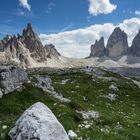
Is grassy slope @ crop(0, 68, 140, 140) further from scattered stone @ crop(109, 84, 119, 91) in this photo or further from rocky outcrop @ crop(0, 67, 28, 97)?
scattered stone @ crop(109, 84, 119, 91)

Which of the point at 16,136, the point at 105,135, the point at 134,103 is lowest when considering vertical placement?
the point at 134,103

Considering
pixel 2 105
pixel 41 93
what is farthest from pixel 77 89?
pixel 2 105

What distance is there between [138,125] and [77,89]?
30.9m

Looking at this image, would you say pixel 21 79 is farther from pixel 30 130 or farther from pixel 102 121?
pixel 30 130

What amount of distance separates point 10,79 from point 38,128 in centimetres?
2776

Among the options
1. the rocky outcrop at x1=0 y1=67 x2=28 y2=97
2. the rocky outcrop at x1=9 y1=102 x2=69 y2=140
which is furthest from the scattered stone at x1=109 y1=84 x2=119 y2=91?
A: the rocky outcrop at x1=9 y1=102 x2=69 y2=140

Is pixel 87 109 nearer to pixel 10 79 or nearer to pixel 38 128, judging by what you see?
pixel 10 79

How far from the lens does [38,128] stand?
13.7m

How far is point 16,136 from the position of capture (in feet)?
46.4

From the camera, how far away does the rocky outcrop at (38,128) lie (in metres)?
13.4

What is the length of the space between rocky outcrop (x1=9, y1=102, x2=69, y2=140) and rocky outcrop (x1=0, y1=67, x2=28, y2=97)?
22.1 m

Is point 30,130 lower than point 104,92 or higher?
higher

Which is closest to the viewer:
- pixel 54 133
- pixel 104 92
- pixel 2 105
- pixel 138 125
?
pixel 54 133

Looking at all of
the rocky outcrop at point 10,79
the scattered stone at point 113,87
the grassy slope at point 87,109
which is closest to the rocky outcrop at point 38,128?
the grassy slope at point 87,109
